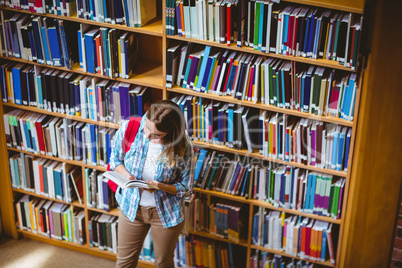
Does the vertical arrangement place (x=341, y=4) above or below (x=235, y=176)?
above

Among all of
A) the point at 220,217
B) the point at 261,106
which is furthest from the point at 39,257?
the point at 261,106

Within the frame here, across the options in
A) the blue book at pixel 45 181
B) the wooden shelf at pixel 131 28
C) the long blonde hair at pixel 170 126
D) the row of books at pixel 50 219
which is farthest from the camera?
the row of books at pixel 50 219

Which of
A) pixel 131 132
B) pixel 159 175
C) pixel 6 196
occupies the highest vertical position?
pixel 131 132

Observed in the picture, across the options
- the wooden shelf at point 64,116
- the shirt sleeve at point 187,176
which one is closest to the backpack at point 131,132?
the shirt sleeve at point 187,176

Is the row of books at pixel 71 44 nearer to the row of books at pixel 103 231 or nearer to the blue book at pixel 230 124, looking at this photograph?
the blue book at pixel 230 124

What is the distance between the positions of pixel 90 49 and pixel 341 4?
158 cm

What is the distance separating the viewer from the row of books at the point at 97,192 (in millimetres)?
3854

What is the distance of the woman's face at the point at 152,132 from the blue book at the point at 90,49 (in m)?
0.79

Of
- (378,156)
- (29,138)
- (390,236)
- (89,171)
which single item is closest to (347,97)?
(378,156)

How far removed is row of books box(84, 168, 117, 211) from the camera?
3854 millimetres

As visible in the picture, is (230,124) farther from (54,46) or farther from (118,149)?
(54,46)

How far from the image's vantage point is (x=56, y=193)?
13.1 feet

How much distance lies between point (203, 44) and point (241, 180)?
94 cm

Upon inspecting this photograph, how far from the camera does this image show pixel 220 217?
3.70m
